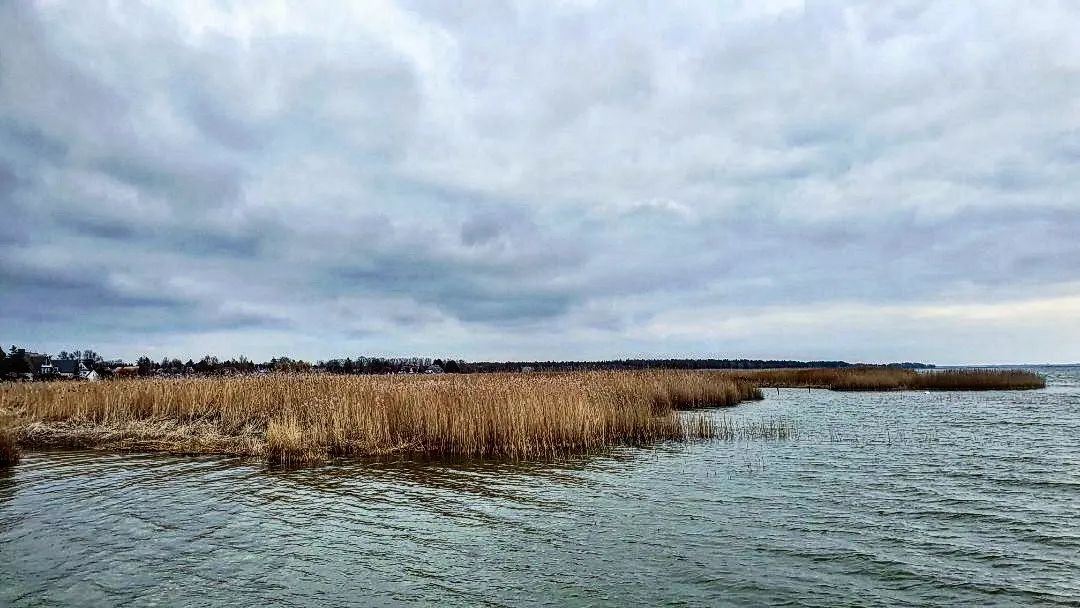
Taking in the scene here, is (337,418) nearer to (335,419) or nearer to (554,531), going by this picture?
(335,419)

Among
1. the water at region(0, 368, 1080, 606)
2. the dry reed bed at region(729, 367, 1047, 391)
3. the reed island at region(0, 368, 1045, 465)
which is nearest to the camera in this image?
the water at region(0, 368, 1080, 606)

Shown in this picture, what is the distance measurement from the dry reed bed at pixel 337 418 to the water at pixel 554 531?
1.45 meters

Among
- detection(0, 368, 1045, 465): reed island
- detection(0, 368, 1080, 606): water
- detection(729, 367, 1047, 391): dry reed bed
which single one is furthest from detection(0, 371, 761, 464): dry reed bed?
detection(729, 367, 1047, 391): dry reed bed

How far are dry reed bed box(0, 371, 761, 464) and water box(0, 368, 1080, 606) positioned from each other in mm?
1448

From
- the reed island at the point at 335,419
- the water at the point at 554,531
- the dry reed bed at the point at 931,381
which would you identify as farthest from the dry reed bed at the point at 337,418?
the dry reed bed at the point at 931,381

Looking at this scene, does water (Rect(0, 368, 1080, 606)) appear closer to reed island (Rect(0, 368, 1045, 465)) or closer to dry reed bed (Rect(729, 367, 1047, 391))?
reed island (Rect(0, 368, 1045, 465))

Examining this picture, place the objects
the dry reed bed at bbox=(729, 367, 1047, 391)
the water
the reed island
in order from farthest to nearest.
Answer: the dry reed bed at bbox=(729, 367, 1047, 391)
the reed island
the water

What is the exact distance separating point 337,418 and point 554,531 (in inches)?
334

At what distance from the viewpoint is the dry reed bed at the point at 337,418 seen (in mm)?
15625

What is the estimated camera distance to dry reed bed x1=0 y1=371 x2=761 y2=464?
15625 mm

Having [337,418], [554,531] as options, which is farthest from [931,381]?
[554,531]

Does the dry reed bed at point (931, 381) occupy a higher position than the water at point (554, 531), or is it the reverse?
the dry reed bed at point (931, 381)

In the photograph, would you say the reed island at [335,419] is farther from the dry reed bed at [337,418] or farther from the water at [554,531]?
the water at [554,531]

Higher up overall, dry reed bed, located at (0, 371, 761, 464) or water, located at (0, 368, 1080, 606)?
dry reed bed, located at (0, 371, 761, 464)
